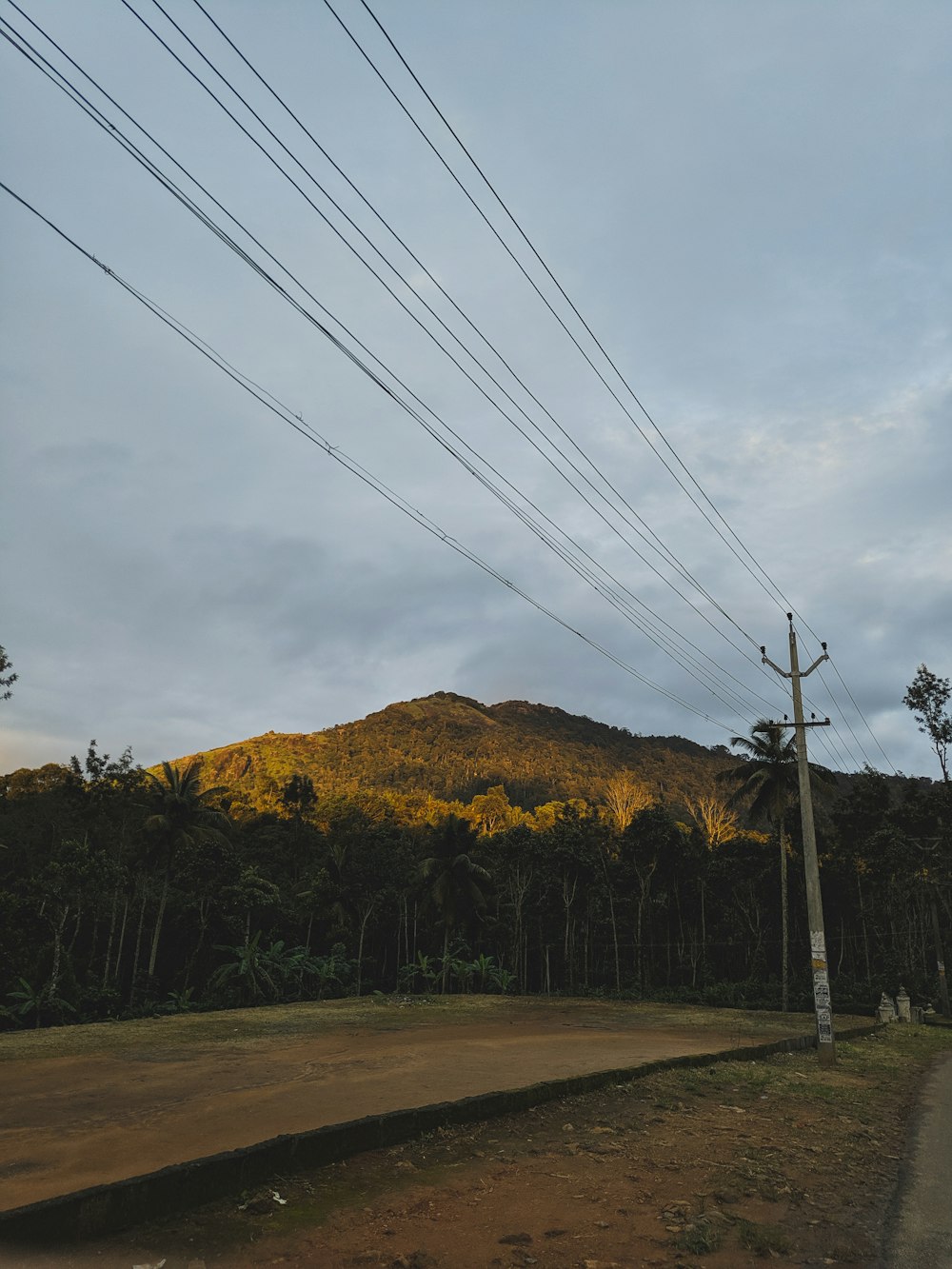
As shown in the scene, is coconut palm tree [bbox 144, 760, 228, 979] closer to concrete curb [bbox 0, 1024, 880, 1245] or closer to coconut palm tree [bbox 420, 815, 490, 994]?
coconut palm tree [bbox 420, 815, 490, 994]

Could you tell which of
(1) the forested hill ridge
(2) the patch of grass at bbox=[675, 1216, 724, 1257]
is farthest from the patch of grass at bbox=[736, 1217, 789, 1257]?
(1) the forested hill ridge

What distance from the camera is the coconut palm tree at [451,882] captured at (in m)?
46.2

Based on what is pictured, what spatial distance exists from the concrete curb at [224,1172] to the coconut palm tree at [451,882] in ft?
121

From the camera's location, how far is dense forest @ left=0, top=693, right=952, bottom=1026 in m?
39.2

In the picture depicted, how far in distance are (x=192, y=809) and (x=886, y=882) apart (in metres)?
37.1

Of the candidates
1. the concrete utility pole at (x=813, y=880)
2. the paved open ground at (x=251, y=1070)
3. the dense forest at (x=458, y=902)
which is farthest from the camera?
the dense forest at (x=458, y=902)

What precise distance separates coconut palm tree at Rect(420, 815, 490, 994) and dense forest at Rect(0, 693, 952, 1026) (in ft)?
0.40

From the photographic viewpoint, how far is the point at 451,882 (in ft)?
153

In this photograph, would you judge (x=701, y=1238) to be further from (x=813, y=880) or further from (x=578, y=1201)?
(x=813, y=880)

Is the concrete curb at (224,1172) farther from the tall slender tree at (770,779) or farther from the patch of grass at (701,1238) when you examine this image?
the tall slender tree at (770,779)

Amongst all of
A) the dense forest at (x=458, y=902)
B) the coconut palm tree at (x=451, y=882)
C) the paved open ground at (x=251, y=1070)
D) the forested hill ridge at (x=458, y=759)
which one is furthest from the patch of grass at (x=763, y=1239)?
the forested hill ridge at (x=458, y=759)

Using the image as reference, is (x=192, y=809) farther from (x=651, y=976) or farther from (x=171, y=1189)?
(x=171, y=1189)

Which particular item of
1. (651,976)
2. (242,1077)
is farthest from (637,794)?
(242,1077)

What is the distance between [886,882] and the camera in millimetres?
45125
